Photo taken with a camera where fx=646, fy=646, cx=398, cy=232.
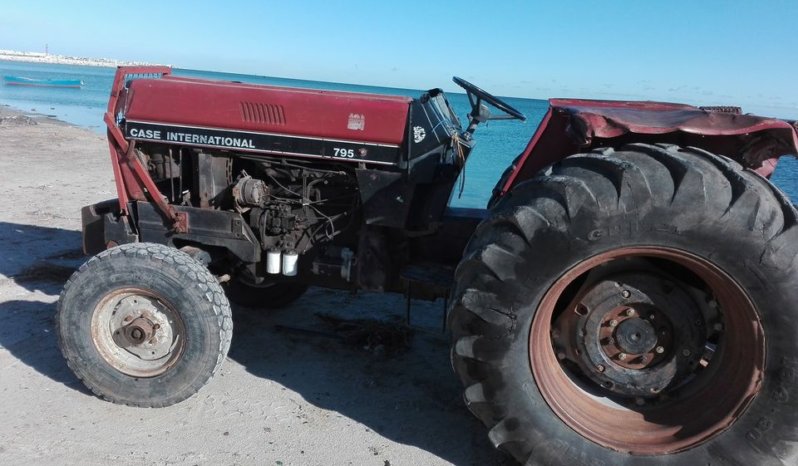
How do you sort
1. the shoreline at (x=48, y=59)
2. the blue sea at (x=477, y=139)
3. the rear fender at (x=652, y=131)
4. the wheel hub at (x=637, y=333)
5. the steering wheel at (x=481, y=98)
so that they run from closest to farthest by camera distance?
the rear fender at (x=652, y=131), the wheel hub at (x=637, y=333), the steering wheel at (x=481, y=98), the blue sea at (x=477, y=139), the shoreline at (x=48, y=59)

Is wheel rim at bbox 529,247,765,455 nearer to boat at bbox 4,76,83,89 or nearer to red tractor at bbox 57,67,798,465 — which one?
red tractor at bbox 57,67,798,465

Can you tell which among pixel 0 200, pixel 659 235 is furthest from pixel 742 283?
pixel 0 200

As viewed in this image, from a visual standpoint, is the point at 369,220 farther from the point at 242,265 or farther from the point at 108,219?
the point at 108,219

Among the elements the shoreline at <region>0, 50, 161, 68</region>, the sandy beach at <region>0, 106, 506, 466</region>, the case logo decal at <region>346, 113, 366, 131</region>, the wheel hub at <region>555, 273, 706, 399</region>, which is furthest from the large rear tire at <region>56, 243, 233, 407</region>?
the shoreline at <region>0, 50, 161, 68</region>

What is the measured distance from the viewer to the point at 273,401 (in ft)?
12.3

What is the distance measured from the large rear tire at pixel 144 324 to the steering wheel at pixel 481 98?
80.3 inches

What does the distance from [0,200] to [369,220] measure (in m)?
6.69

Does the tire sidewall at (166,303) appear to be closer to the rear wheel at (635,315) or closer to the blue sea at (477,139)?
the rear wheel at (635,315)

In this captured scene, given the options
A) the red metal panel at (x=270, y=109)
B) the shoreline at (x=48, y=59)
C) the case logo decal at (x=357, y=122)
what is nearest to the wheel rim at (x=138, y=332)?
the red metal panel at (x=270, y=109)

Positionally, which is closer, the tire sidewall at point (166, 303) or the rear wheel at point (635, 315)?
the rear wheel at point (635, 315)

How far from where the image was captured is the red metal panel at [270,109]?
374 cm

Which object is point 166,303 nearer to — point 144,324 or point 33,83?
point 144,324

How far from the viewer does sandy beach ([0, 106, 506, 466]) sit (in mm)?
3252

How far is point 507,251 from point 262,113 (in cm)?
186
